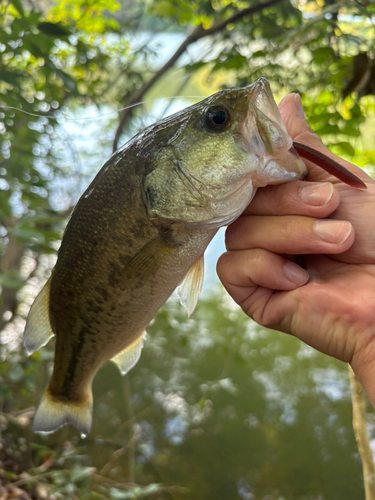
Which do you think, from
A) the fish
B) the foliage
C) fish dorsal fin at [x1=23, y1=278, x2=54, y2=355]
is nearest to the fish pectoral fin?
the fish

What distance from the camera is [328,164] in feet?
2.58

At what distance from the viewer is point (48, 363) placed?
387 cm

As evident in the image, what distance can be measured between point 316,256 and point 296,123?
0.37m

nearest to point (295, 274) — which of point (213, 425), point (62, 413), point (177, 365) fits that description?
point (62, 413)

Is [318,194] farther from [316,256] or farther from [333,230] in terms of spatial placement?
[316,256]

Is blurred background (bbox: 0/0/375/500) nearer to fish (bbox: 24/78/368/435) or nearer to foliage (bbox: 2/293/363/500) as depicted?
foliage (bbox: 2/293/363/500)

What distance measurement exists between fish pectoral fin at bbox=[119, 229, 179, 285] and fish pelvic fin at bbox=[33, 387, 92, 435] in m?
0.54

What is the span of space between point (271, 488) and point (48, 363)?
2424 mm

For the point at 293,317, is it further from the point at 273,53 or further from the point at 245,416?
the point at 245,416

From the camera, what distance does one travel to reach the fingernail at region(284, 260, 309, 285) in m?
0.97

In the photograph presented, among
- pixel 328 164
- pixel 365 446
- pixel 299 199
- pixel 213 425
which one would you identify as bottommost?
pixel 213 425

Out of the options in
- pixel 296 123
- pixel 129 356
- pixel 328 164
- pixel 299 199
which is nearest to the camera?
pixel 328 164

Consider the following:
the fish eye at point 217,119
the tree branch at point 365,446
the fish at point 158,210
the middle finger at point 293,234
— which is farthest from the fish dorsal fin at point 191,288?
the tree branch at point 365,446

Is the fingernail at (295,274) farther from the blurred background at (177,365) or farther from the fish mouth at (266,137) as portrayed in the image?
the blurred background at (177,365)
